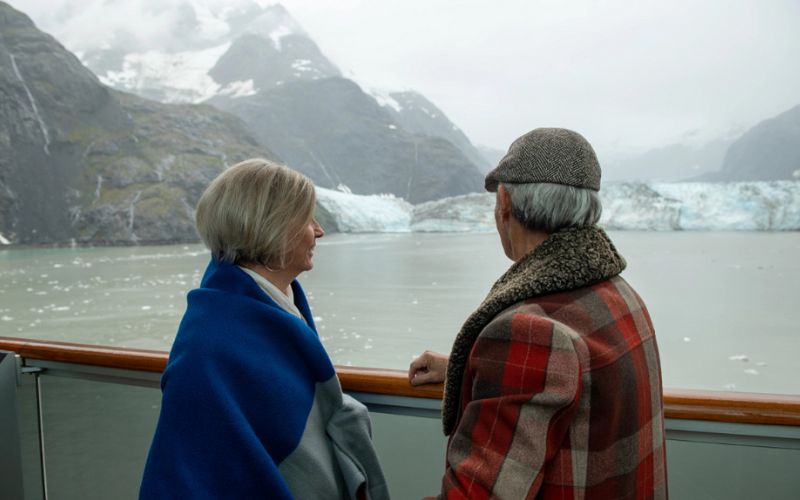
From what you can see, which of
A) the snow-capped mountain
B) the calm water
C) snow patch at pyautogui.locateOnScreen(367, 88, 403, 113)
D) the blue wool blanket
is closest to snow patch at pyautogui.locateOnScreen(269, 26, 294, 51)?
the snow-capped mountain

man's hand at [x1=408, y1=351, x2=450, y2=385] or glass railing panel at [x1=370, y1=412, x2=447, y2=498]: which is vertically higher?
man's hand at [x1=408, y1=351, x2=450, y2=385]

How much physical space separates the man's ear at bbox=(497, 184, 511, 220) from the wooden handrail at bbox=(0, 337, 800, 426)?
37 cm

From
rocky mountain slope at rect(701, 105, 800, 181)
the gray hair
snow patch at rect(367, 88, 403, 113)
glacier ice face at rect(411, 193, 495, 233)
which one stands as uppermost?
snow patch at rect(367, 88, 403, 113)

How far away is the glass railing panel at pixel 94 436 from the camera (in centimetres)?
120

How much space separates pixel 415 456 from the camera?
0.99 meters

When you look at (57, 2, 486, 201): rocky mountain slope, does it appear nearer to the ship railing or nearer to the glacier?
the glacier

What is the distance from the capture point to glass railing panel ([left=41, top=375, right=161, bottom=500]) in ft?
3.92

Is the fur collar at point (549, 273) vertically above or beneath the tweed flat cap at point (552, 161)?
beneath

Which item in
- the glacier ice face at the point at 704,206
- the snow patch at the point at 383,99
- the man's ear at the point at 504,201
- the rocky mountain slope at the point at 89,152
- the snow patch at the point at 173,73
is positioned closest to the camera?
the man's ear at the point at 504,201

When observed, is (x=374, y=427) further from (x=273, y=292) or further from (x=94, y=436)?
(x=94, y=436)

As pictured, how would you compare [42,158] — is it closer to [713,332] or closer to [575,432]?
[713,332]

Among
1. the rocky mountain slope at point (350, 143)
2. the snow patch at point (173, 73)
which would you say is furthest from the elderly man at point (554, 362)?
the snow patch at point (173, 73)

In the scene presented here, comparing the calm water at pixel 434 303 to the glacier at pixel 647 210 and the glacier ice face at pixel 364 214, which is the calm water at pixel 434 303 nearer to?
the glacier at pixel 647 210

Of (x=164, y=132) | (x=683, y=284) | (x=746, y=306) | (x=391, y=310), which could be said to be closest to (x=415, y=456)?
(x=391, y=310)
